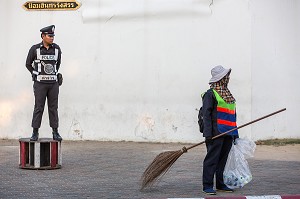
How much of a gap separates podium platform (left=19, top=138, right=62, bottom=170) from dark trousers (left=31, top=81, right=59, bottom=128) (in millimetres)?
493

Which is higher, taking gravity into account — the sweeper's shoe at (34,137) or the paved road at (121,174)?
the sweeper's shoe at (34,137)

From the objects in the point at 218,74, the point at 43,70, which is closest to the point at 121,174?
the point at 43,70

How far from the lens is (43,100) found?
454 inches

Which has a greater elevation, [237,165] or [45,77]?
[45,77]

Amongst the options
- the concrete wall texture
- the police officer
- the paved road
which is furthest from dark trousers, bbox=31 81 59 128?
the concrete wall texture

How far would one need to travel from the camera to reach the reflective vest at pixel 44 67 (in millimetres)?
11445

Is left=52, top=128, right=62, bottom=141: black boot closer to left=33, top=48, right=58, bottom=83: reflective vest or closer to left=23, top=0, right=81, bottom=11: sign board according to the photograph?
left=33, top=48, right=58, bottom=83: reflective vest

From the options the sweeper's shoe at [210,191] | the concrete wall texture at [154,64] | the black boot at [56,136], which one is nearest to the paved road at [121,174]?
the sweeper's shoe at [210,191]

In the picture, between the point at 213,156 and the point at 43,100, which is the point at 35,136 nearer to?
the point at 43,100

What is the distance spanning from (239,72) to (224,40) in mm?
696

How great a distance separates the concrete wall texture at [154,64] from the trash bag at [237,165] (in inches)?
198

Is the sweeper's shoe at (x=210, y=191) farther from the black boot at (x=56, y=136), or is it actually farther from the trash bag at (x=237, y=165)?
the black boot at (x=56, y=136)

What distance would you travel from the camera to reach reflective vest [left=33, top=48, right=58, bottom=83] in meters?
11.4

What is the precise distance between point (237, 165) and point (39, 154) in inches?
130
